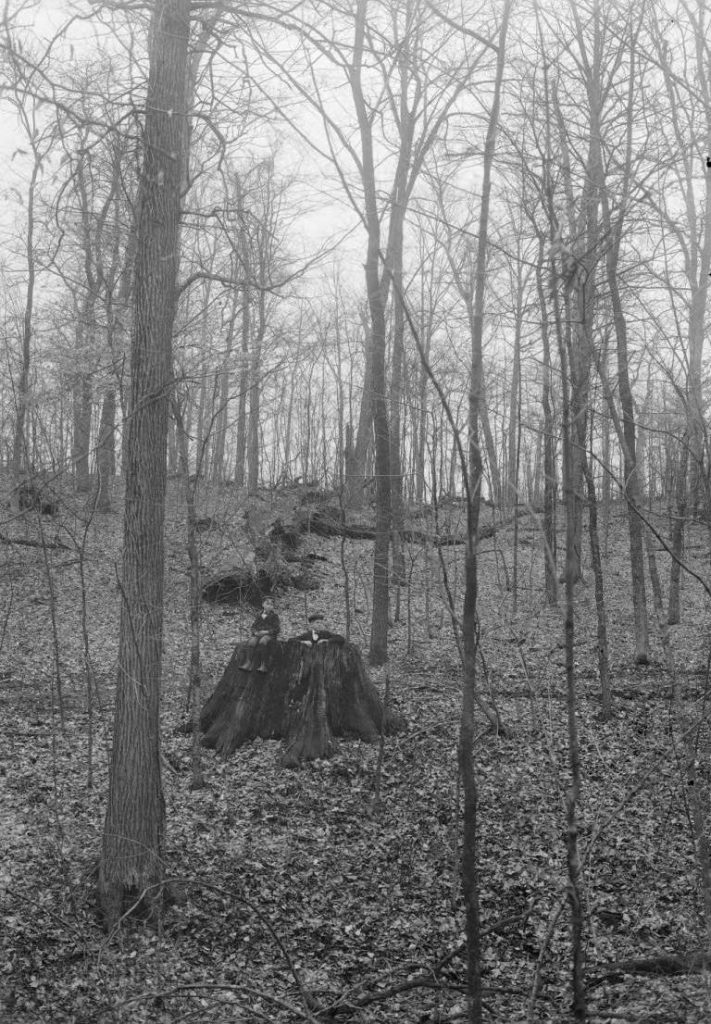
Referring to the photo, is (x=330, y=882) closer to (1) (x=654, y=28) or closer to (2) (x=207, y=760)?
(2) (x=207, y=760)

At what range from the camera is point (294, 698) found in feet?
27.3

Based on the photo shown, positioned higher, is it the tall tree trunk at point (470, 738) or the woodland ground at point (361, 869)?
the tall tree trunk at point (470, 738)

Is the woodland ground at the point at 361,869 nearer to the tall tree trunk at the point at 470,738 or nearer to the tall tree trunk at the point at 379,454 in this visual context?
the tall tree trunk at the point at 470,738

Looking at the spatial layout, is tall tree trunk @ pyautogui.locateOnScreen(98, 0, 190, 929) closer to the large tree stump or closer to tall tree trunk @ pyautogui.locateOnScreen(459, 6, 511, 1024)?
the large tree stump

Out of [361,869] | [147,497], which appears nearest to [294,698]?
[361,869]

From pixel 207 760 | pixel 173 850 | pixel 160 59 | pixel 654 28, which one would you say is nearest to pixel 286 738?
pixel 207 760

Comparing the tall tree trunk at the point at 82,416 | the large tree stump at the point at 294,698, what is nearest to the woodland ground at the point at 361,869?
the large tree stump at the point at 294,698

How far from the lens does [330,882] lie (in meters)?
5.78

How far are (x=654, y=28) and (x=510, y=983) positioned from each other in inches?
321

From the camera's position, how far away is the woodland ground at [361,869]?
170 inches

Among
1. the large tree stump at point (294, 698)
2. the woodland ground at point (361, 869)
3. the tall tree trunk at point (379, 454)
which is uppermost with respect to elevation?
the tall tree trunk at point (379, 454)

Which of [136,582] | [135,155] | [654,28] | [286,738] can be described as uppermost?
[654,28]

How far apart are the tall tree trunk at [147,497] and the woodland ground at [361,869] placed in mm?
380

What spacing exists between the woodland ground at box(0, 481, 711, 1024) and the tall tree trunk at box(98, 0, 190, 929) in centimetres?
38
